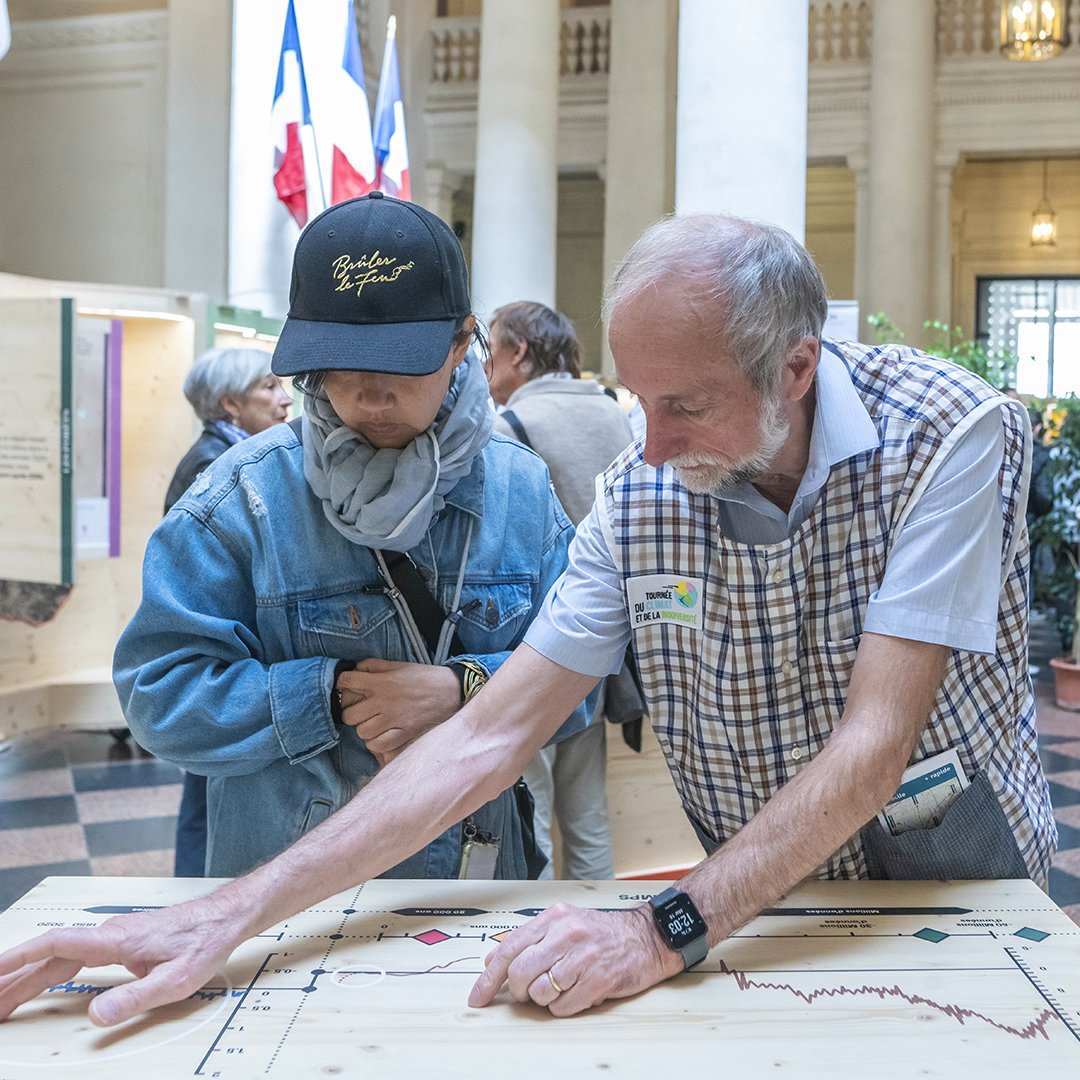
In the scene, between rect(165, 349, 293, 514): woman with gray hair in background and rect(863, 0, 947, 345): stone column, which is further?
rect(863, 0, 947, 345): stone column

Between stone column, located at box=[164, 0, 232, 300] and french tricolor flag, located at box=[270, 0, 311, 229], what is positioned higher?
stone column, located at box=[164, 0, 232, 300]

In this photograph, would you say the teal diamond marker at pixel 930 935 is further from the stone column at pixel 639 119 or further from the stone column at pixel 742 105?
the stone column at pixel 639 119

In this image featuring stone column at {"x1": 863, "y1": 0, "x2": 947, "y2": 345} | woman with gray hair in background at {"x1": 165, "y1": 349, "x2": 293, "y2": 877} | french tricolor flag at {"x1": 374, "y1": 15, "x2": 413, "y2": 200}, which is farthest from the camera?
stone column at {"x1": 863, "y1": 0, "x2": 947, "y2": 345}

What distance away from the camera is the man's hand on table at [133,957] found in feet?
4.33

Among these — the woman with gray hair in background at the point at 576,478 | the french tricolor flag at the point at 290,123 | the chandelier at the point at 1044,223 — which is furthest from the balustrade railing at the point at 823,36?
the woman with gray hair in background at the point at 576,478

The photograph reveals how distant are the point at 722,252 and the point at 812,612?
1.56 ft

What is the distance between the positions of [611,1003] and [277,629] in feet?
2.30

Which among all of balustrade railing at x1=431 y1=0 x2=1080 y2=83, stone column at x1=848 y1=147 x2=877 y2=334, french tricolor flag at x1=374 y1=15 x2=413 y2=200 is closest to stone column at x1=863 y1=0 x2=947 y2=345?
stone column at x1=848 y1=147 x2=877 y2=334

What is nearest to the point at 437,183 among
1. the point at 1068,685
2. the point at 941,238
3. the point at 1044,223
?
the point at 941,238

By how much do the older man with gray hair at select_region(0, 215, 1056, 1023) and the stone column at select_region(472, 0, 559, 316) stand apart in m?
8.27

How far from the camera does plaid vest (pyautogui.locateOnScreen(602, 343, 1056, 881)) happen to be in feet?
5.49

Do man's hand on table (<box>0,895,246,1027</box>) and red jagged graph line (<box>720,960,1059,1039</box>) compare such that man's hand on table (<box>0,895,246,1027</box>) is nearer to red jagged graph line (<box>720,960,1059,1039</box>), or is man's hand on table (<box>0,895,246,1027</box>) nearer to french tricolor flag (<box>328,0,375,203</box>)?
red jagged graph line (<box>720,960,1059,1039</box>)

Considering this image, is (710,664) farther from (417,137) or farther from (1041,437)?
(417,137)

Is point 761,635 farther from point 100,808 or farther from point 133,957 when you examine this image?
point 100,808
